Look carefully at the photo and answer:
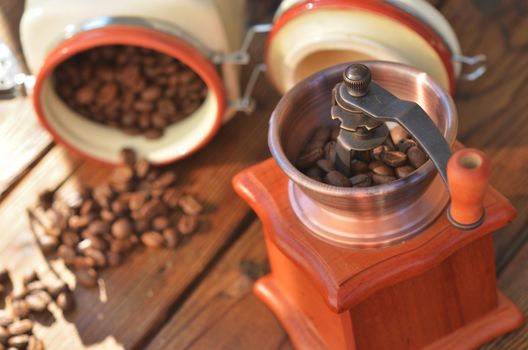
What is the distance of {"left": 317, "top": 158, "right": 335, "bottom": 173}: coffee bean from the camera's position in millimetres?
687

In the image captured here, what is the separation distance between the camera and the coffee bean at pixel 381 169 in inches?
26.1

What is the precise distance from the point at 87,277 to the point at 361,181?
375 millimetres

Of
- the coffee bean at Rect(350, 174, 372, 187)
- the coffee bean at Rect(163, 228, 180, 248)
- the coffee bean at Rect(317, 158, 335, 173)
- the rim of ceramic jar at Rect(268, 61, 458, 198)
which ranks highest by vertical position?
the rim of ceramic jar at Rect(268, 61, 458, 198)

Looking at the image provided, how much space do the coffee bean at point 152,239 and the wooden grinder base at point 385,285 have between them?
0.16 m

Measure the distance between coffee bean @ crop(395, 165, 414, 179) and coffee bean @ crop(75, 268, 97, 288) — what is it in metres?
A: 0.40

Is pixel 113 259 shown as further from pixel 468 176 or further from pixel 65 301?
pixel 468 176

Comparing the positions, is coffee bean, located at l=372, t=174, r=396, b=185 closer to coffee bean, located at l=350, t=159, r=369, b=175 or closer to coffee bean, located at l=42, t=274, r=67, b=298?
coffee bean, located at l=350, t=159, r=369, b=175

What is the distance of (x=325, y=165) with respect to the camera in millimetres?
689

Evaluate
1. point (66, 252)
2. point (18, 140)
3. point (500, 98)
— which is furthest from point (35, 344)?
point (500, 98)

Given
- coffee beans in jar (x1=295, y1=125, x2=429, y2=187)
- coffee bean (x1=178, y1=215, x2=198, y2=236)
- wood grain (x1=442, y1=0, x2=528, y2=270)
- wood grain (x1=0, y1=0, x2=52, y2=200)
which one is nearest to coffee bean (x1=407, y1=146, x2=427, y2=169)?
coffee beans in jar (x1=295, y1=125, x2=429, y2=187)

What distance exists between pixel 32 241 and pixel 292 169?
1.44 ft

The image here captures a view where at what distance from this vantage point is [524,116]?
93 cm

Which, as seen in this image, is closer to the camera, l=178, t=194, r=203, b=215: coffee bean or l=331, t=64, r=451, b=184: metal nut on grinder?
l=331, t=64, r=451, b=184: metal nut on grinder

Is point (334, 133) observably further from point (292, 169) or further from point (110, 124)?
point (110, 124)
